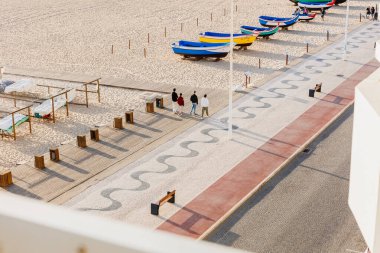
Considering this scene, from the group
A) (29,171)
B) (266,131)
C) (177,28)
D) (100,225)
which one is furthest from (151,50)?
(100,225)

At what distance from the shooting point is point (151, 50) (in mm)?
43406

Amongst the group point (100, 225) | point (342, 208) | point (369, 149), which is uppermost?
point (100, 225)

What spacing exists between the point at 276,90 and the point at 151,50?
14.1m

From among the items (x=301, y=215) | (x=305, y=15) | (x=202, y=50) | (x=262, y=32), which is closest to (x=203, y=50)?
(x=202, y=50)

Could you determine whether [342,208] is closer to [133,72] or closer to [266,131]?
[266,131]

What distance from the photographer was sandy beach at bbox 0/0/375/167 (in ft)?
96.1

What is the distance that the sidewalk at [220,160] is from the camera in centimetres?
1842

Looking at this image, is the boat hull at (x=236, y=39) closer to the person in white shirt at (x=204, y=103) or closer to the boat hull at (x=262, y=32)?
the boat hull at (x=262, y=32)

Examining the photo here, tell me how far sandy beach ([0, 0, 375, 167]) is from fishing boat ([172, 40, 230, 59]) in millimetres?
596

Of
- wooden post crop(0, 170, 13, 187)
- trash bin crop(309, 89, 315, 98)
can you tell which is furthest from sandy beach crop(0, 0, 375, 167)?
trash bin crop(309, 89, 315, 98)

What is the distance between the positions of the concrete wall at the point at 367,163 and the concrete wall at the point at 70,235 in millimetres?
10139

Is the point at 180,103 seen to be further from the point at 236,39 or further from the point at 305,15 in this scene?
the point at 305,15

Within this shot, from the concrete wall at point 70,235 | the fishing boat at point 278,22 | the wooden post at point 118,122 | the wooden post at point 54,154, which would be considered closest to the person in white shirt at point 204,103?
the wooden post at point 118,122

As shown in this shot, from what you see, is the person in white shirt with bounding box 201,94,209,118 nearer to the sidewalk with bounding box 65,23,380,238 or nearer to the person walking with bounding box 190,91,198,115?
the person walking with bounding box 190,91,198,115
